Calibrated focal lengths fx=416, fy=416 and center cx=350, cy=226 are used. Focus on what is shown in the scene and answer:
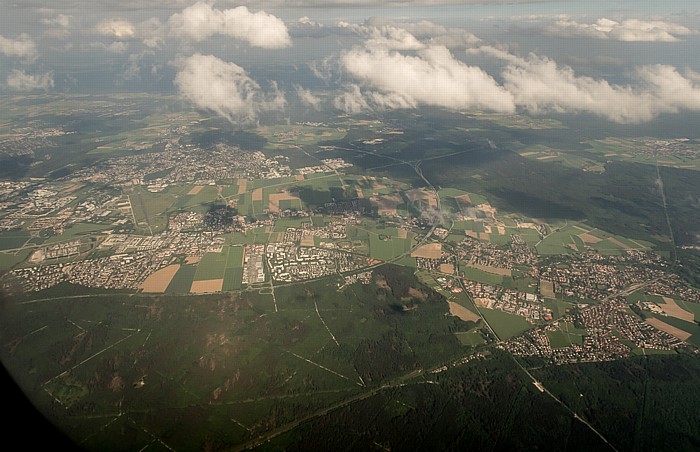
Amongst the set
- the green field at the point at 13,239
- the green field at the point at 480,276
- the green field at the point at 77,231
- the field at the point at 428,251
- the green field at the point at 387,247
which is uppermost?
the green field at the point at 13,239

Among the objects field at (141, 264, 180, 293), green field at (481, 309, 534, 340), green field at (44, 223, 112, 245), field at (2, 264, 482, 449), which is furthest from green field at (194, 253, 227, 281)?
green field at (481, 309, 534, 340)

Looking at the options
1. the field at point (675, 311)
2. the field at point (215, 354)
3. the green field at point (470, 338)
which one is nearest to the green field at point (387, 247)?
the field at point (215, 354)

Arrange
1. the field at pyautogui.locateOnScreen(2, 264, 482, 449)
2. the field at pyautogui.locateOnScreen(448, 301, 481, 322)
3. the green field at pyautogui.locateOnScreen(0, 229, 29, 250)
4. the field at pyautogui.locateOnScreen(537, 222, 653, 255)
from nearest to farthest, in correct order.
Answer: the field at pyautogui.locateOnScreen(2, 264, 482, 449) → the field at pyautogui.locateOnScreen(448, 301, 481, 322) → the green field at pyautogui.locateOnScreen(0, 229, 29, 250) → the field at pyautogui.locateOnScreen(537, 222, 653, 255)

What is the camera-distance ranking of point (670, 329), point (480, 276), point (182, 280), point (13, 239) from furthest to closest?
point (13, 239) → point (480, 276) → point (182, 280) → point (670, 329)

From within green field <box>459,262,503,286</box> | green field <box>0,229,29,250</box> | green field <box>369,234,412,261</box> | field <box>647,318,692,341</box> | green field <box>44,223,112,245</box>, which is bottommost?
field <box>647,318,692,341</box>

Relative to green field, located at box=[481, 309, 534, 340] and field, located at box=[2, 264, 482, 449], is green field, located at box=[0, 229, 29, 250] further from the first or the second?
green field, located at box=[481, 309, 534, 340]

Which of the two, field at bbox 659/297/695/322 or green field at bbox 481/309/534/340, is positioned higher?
green field at bbox 481/309/534/340

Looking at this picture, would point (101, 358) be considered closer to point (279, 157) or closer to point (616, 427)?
point (616, 427)

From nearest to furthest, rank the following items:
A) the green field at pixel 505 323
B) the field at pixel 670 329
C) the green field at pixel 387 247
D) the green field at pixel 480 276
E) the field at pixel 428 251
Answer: the field at pixel 670 329, the green field at pixel 505 323, the green field at pixel 480 276, the green field at pixel 387 247, the field at pixel 428 251

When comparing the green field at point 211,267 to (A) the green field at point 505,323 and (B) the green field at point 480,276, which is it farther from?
(A) the green field at point 505,323

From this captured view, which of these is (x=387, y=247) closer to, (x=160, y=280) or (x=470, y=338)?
(x=470, y=338)

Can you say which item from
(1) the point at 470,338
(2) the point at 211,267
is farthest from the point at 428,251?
(2) the point at 211,267

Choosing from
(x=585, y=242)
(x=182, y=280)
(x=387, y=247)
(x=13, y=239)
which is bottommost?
(x=585, y=242)

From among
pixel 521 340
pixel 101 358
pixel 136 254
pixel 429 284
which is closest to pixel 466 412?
pixel 521 340
